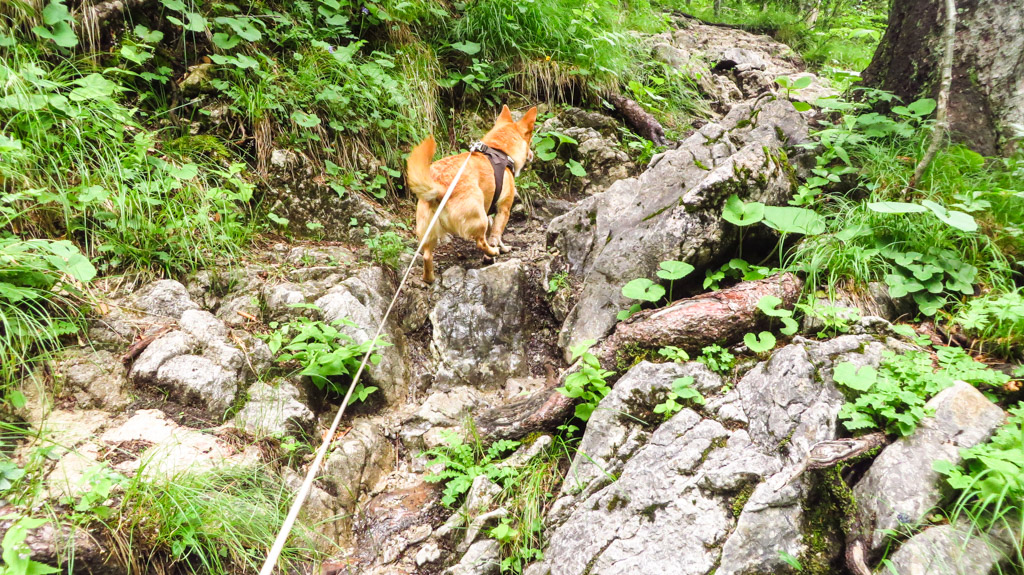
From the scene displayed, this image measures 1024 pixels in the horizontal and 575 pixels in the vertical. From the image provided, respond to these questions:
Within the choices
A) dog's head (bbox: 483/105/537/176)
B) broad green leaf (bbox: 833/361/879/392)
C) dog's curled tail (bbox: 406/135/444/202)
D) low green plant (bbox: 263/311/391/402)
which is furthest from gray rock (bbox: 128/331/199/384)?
broad green leaf (bbox: 833/361/879/392)

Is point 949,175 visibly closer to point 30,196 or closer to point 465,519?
point 465,519

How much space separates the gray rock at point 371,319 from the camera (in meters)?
3.28

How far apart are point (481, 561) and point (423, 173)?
2629 millimetres

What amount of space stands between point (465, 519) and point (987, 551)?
217cm

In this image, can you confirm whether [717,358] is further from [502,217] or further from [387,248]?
[387,248]

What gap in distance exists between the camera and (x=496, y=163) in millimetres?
4121

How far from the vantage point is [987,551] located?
1.61 m

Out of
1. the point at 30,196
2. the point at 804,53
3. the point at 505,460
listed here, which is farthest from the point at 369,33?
the point at 804,53

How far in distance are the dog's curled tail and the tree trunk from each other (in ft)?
11.7

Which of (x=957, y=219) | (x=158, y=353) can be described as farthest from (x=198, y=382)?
(x=957, y=219)

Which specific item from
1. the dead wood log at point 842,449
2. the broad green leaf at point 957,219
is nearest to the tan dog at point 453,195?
the dead wood log at point 842,449

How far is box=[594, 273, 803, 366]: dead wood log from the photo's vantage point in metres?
2.64

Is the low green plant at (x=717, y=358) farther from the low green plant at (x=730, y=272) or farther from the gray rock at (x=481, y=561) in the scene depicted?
the gray rock at (x=481, y=561)

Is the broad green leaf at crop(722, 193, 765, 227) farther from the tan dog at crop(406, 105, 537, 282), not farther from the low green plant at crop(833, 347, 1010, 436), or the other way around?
the tan dog at crop(406, 105, 537, 282)
